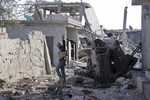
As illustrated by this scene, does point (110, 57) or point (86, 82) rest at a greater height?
point (110, 57)

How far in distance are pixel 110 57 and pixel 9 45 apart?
4361 mm

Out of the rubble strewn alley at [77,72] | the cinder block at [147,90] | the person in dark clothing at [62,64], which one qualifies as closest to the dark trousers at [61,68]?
the person in dark clothing at [62,64]

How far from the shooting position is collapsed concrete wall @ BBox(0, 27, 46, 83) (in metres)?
13.9

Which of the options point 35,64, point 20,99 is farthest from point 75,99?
point 35,64

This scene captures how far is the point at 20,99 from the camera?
34.6 feet

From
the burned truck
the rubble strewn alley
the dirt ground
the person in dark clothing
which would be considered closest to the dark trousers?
the person in dark clothing

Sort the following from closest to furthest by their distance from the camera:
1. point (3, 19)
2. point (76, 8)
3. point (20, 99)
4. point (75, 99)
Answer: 1. point (75, 99)
2. point (20, 99)
3. point (3, 19)
4. point (76, 8)

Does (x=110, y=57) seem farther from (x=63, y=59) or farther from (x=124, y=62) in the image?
(x=63, y=59)

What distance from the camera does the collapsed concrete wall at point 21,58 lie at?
1389cm

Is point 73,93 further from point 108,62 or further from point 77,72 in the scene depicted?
point 77,72

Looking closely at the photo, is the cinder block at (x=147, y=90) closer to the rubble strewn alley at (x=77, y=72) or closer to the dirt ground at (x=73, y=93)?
the rubble strewn alley at (x=77, y=72)

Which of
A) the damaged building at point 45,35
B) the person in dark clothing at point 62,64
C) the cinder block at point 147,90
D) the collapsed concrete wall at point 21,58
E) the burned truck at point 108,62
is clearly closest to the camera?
the cinder block at point 147,90

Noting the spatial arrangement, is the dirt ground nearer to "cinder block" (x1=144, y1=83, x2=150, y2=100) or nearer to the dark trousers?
"cinder block" (x1=144, y1=83, x2=150, y2=100)

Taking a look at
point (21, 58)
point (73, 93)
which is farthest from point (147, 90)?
point (21, 58)
